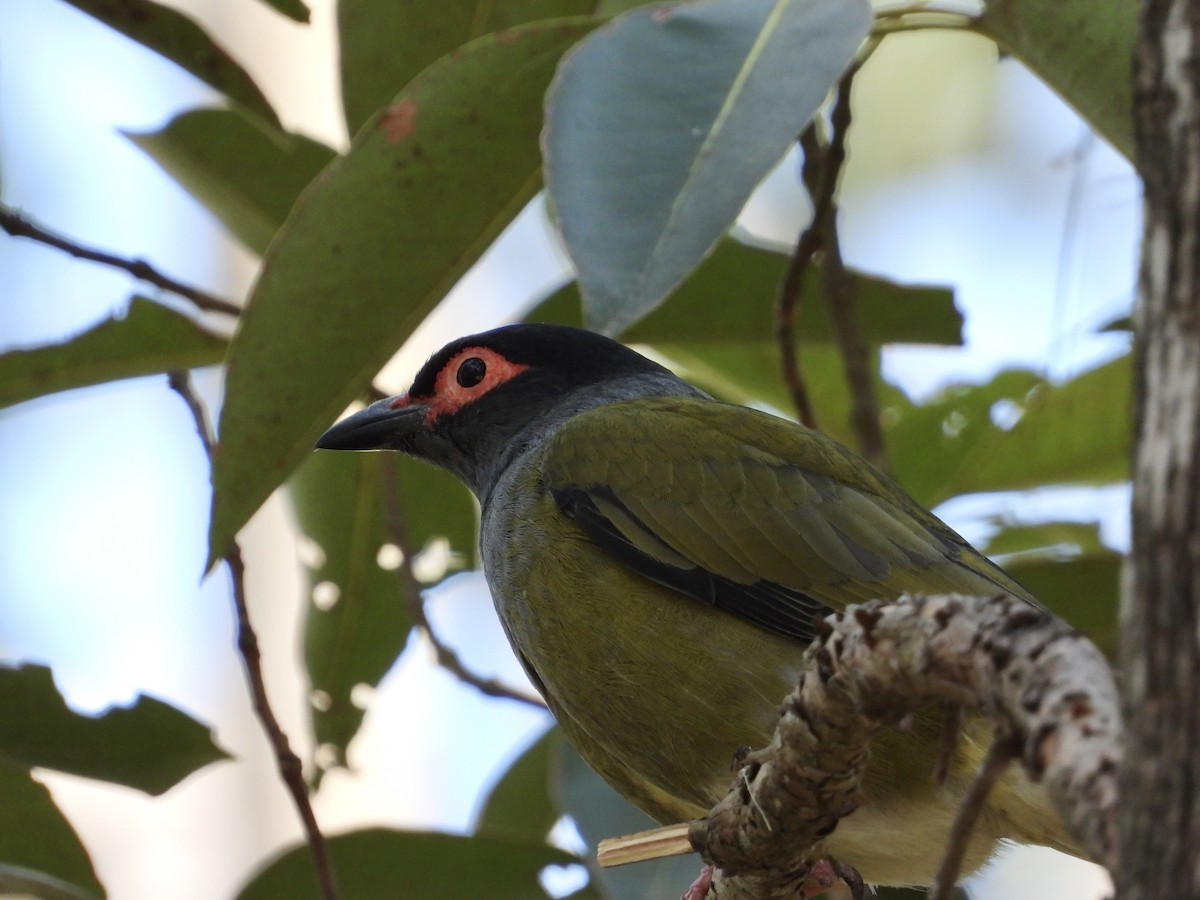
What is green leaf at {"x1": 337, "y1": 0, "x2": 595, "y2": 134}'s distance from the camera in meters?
3.38

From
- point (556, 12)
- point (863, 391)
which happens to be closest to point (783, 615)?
point (863, 391)

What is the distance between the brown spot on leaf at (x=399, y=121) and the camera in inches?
114

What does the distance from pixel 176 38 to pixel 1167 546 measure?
9.62 ft

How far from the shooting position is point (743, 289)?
374cm

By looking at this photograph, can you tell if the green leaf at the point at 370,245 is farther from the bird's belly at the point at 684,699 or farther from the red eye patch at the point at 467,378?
the red eye patch at the point at 467,378

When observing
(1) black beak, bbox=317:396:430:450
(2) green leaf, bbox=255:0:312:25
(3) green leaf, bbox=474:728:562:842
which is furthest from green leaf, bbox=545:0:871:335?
(3) green leaf, bbox=474:728:562:842

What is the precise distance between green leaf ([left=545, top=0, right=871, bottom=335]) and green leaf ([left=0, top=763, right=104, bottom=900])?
1.69m

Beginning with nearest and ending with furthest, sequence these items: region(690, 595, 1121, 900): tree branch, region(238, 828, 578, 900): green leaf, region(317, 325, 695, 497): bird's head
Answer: region(690, 595, 1121, 900): tree branch < region(238, 828, 578, 900): green leaf < region(317, 325, 695, 497): bird's head

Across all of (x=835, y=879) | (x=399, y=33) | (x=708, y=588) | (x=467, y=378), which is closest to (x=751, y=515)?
(x=708, y=588)

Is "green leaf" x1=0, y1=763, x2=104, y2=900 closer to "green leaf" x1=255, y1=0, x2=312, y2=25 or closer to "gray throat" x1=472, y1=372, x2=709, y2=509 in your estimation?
"gray throat" x1=472, y1=372, x2=709, y2=509

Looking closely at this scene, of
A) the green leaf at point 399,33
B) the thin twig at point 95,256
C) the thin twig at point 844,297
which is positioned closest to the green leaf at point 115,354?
the thin twig at point 95,256

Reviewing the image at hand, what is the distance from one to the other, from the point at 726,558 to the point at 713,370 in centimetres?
126

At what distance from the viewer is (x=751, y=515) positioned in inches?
122

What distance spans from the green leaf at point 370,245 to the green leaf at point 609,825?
3.18 feet
